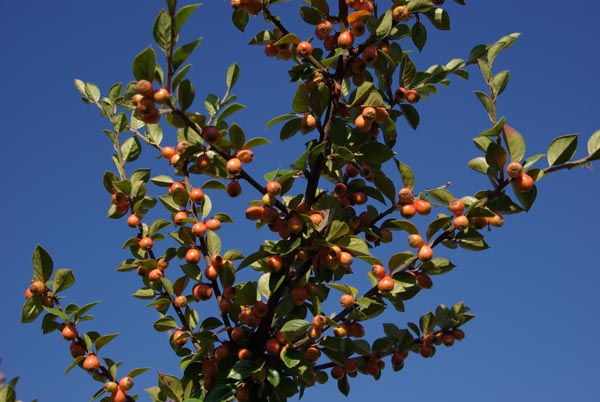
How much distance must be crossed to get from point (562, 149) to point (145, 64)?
1679 millimetres

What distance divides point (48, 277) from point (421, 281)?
173 centimetres

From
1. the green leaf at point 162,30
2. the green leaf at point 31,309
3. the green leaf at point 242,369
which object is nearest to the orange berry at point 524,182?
the green leaf at point 242,369

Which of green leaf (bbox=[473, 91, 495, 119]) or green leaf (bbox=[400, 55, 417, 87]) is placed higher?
green leaf (bbox=[400, 55, 417, 87])

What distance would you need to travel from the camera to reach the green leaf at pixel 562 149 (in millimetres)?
2613

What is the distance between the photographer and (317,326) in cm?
272

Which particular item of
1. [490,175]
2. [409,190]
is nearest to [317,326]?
[409,190]

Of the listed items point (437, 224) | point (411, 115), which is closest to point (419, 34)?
point (411, 115)

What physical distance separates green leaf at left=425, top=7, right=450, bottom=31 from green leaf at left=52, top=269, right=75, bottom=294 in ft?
7.08

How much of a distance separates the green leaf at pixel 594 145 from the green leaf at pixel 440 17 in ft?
3.20

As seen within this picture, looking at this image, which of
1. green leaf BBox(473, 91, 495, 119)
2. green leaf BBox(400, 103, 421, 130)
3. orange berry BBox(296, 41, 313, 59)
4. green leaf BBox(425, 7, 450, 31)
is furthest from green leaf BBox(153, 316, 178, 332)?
green leaf BBox(425, 7, 450, 31)

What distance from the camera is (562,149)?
263cm

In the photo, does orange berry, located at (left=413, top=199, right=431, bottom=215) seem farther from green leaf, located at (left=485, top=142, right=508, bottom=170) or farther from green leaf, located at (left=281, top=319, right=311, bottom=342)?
green leaf, located at (left=281, top=319, right=311, bottom=342)

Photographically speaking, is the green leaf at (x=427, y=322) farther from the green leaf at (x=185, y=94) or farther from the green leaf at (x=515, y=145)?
the green leaf at (x=185, y=94)

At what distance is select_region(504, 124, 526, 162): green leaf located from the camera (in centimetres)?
265
